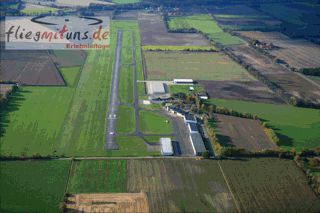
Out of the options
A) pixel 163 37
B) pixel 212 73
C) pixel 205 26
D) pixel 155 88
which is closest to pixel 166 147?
pixel 155 88

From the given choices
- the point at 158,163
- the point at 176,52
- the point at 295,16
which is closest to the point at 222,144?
the point at 158,163

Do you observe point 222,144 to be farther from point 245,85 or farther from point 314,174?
point 245,85

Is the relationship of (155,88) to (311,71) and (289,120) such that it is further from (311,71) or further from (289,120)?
(311,71)

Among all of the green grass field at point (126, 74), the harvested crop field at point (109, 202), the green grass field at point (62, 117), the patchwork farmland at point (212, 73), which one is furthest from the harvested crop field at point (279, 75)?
the harvested crop field at point (109, 202)

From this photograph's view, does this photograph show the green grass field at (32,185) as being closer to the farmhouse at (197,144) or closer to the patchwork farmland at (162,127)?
Result: the patchwork farmland at (162,127)

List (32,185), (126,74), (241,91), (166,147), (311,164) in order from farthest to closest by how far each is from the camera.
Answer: (126,74) < (241,91) < (166,147) < (311,164) < (32,185)

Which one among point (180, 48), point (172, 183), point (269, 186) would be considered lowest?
point (172, 183)
